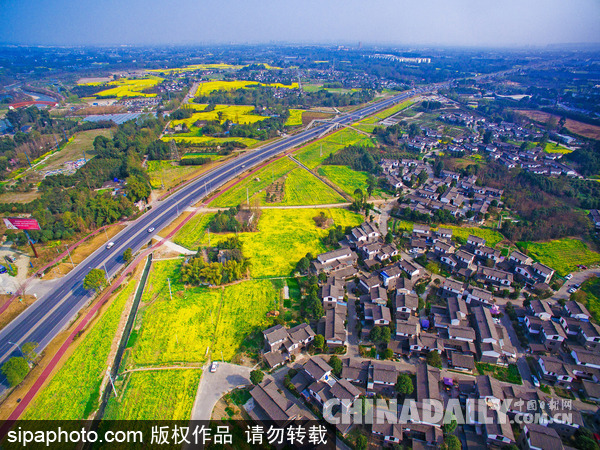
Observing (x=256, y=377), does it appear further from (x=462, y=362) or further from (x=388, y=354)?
(x=462, y=362)

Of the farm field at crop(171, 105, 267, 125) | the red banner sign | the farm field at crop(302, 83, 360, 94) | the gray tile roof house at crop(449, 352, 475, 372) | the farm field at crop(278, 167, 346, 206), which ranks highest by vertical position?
the red banner sign

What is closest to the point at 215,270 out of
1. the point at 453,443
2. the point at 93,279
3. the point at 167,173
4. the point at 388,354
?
the point at 93,279

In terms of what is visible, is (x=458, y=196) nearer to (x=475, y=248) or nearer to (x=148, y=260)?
(x=475, y=248)

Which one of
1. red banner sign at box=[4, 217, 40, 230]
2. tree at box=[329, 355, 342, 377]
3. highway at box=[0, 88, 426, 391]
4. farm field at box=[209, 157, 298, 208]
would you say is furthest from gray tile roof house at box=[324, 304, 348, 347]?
red banner sign at box=[4, 217, 40, 230]

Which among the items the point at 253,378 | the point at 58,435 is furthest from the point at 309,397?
the point at 58,435

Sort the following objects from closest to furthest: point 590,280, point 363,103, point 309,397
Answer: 1. point 309,397
2. point 590,280
3. point 363,103

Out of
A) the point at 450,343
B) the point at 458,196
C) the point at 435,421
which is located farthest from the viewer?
the point at 458,196

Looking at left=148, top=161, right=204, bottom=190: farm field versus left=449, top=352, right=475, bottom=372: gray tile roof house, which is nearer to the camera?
left=449, top=352, right=475, bottom=372: gray tile roof house

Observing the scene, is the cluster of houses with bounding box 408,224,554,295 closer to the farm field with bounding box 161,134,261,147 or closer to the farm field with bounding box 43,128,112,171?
the farm field with bounding box 161,134,261,147
